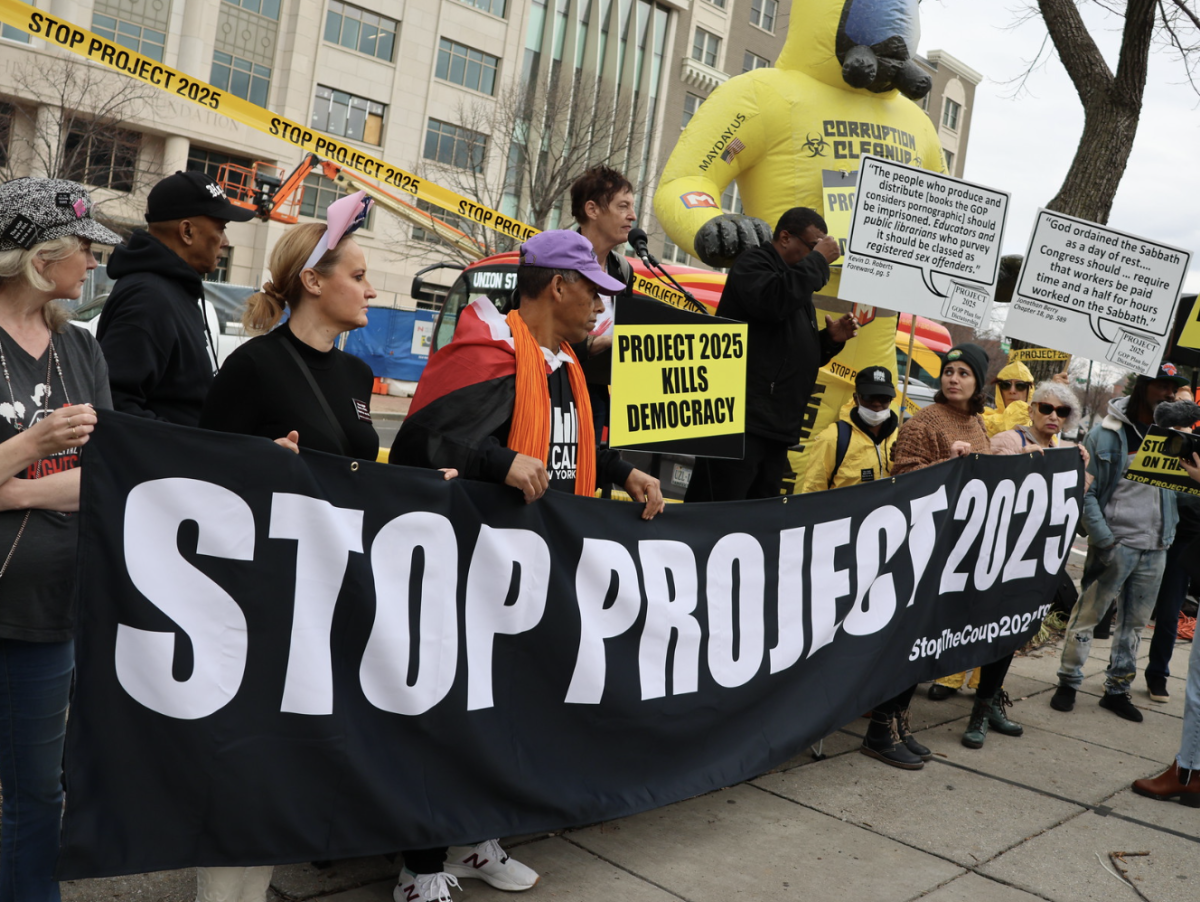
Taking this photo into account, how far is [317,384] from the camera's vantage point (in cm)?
287

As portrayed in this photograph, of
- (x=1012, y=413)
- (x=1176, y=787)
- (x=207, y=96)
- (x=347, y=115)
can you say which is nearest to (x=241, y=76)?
(x=347, y=115)

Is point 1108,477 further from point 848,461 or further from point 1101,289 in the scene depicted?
point 848,461

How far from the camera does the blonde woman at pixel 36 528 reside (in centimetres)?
236

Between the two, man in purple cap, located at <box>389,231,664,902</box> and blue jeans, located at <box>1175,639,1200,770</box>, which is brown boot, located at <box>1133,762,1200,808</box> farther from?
man in purple cap, located at <box>389,231,664,902</box>

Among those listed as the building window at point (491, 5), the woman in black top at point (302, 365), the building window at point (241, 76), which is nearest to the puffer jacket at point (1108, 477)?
the woman in black top at point (302, 365)

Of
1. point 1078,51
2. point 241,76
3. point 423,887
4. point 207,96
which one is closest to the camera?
point 423,887

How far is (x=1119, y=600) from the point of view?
6332 mm

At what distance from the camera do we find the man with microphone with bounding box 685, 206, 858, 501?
4848mm

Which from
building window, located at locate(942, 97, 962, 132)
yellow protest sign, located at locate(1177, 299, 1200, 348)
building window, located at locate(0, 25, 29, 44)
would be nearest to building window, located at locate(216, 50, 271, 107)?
building window, located at locate(0, 25, 29, 44)

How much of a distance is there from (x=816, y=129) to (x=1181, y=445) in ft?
8.55

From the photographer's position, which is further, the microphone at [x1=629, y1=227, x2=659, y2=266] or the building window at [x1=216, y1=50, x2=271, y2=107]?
the building window at [x1=216, y1=50, x2=271, y2=107]

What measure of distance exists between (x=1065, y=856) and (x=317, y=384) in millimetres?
3321

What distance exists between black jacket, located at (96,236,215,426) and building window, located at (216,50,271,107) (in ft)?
109

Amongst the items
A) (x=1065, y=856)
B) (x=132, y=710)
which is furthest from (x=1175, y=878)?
(x=132, y=710)
